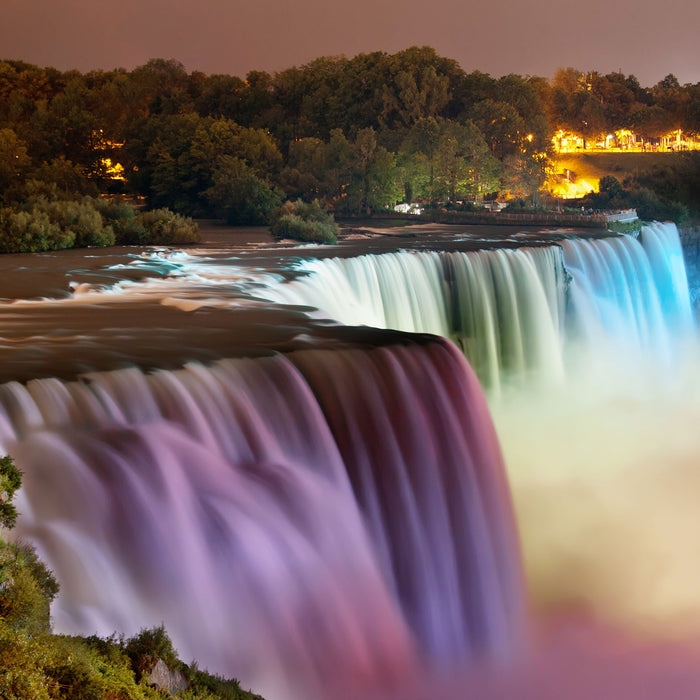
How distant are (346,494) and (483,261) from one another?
39.2 feet

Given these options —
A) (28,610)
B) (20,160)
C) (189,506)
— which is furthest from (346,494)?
(20,160)

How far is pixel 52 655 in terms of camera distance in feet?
16.0

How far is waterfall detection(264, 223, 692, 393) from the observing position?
1688 centimetres

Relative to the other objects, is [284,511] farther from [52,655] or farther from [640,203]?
[640,203]

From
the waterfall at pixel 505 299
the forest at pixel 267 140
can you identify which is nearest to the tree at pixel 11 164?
the forest at pixel 267 140

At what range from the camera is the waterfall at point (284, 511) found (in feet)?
22.1

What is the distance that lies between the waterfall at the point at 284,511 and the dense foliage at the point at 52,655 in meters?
0.37

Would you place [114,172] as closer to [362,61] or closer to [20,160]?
[20,160]

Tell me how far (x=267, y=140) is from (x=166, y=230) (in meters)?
19.2

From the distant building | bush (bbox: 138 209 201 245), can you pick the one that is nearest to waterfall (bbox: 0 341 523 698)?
bush (bbox: 138 209 201 245)

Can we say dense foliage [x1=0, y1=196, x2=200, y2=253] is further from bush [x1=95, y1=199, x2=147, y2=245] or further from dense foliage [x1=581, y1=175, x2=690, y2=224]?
dense foliage [x1=581, y1=175, x2=690, y2=224]

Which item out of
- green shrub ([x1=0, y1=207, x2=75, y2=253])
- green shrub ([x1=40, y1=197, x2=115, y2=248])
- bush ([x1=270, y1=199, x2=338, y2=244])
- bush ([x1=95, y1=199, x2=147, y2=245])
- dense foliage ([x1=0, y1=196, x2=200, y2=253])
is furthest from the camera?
bush ([x1=270, y1=199, x2=338, y2=244])

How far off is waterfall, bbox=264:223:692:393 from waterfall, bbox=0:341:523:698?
3594 mm

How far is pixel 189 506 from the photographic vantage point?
731cm
